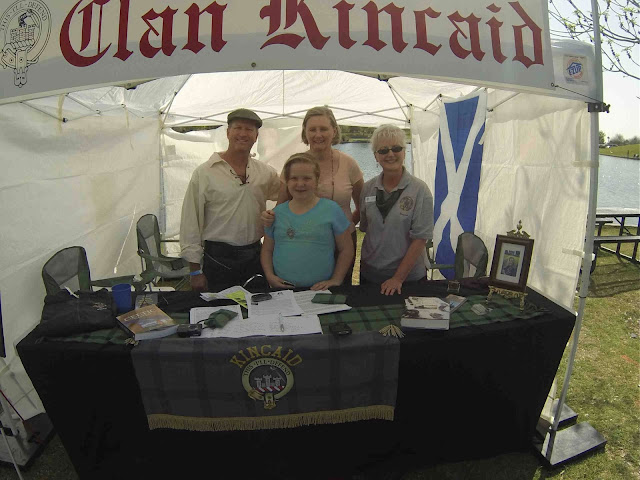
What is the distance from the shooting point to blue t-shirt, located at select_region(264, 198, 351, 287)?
6.07 ft

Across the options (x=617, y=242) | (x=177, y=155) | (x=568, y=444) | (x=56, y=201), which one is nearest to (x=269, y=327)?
(x=568, y=444)

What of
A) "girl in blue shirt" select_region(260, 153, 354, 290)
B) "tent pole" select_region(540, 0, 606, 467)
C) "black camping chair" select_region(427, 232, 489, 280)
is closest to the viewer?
"tent pole" select_region(540, 0, 606, 467)

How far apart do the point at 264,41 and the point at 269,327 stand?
43.8 inches

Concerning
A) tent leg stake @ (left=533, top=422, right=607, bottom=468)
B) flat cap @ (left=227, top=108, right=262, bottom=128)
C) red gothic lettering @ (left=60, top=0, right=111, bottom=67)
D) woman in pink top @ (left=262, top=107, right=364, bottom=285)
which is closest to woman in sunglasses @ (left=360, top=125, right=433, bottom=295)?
woman in pink top @ (left=262, top=107, right=364, bottom=285)

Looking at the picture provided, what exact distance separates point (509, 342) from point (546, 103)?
144cm

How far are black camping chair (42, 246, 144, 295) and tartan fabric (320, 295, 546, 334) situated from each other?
137cm

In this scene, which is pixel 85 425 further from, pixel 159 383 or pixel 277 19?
pixel 277 19

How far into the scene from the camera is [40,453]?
1.89m

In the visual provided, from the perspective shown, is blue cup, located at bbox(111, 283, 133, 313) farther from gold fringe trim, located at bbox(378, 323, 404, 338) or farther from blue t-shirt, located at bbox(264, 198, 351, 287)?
gold fringe trim, located at bbox(378, 323, 404, 338)

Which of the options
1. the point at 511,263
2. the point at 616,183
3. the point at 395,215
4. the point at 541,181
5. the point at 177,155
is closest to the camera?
the point at 511,263

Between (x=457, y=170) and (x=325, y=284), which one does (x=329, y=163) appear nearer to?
(x=325, y=284)

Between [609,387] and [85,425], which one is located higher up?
[85,425]

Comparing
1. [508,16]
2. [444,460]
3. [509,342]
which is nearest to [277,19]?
[508,16]

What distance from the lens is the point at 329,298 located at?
67.0 inches
